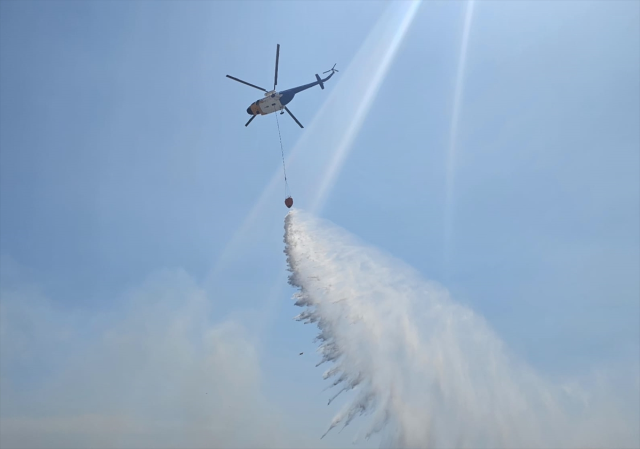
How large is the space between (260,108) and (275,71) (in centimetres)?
501

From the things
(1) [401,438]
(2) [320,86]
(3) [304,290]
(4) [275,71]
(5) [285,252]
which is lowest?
(1) [401,438]

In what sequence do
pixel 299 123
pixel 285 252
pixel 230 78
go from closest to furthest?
1. pixel 230 78
2. pixel 299 123
3. pixel 285 252

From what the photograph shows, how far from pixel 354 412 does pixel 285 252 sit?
19.9 meters

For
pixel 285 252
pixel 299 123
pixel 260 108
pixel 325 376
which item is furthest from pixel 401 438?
pixel 260 108

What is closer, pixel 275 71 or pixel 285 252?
pixel 275 71

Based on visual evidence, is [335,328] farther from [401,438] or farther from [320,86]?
[320,86]

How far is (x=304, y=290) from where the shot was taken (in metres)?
52.9

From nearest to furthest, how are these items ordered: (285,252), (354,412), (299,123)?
(354,412) → (299,123) → (285,252)

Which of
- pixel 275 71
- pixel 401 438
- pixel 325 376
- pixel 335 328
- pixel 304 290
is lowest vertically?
pixel 401 438

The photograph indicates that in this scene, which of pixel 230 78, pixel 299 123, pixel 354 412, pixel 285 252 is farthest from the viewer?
pixel 285 252

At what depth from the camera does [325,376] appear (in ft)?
156

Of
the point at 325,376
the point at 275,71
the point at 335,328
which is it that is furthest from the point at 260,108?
the point at 325,376

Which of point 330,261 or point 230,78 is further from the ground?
point 230,78

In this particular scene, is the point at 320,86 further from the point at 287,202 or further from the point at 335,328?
the point at 335,328
